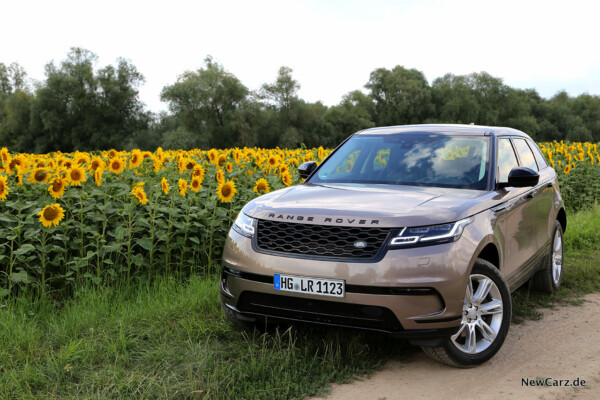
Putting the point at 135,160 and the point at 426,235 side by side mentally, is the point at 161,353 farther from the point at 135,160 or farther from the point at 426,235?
the point at 135,160

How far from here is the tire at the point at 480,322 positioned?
4.05 meters

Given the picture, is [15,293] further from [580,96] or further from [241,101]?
[580,96]

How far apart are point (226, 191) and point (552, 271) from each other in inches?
143

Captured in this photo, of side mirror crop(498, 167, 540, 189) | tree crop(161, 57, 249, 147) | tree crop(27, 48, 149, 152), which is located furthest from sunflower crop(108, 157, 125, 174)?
tree crop(27, 48, 149, 152)

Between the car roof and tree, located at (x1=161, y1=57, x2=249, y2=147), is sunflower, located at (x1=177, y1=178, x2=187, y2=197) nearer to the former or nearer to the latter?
the car roof

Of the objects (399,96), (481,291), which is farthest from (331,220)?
(399,96)

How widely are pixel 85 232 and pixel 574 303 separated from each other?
200 inches

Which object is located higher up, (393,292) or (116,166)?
(116,166)

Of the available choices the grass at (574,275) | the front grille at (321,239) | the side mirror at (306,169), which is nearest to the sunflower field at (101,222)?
the side mirror at (306,169)

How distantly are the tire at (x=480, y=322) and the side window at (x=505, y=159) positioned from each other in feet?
3.52

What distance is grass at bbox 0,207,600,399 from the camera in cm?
370

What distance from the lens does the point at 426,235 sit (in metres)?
3.79

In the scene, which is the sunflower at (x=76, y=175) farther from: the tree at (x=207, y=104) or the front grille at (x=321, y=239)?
the tree at (x=207, y=104)

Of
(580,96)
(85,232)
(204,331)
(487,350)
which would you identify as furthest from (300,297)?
(580,96)
